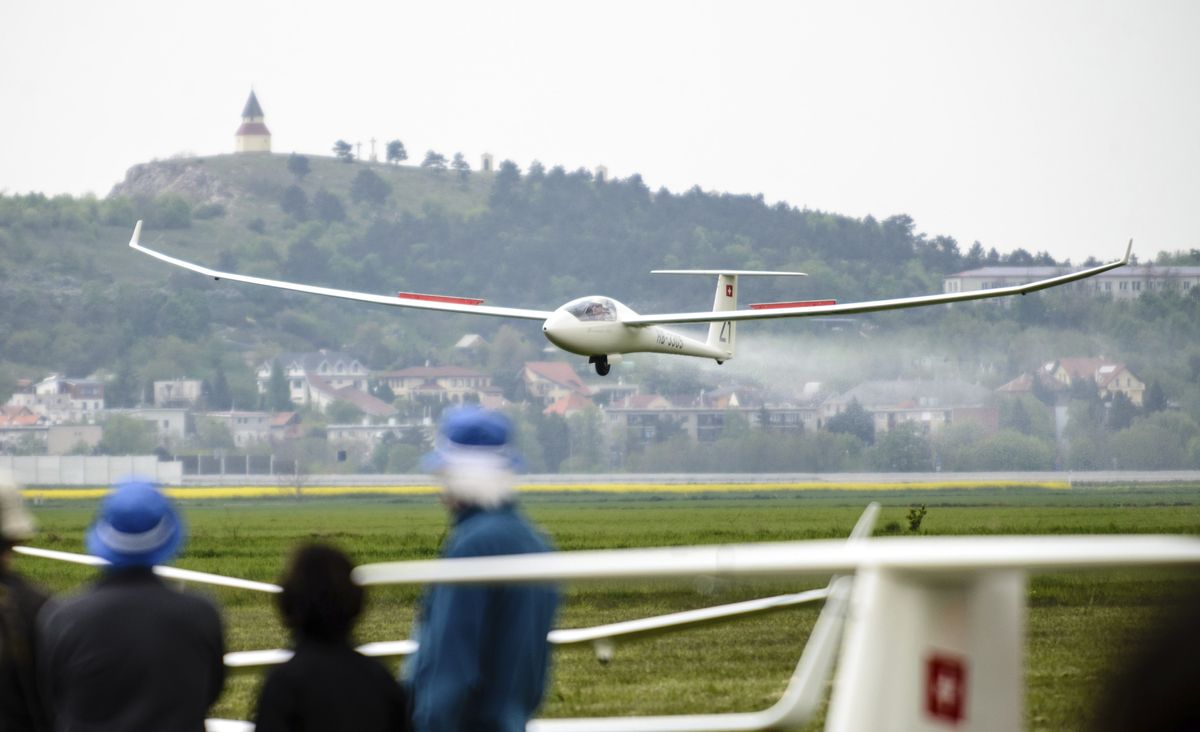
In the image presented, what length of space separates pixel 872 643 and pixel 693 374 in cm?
10006

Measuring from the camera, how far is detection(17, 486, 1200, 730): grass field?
1113cm

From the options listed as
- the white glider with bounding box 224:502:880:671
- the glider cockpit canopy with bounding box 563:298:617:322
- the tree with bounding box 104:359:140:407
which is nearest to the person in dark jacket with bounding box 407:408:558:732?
the white glider with bounding box 224:502:880:671

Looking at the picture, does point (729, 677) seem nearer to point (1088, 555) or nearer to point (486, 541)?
point (486, 541)

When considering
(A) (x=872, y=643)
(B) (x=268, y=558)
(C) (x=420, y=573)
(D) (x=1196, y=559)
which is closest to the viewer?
(D) (x=1196, y=559)

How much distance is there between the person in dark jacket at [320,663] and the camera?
412 centimetres

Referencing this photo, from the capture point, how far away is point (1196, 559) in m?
2.08

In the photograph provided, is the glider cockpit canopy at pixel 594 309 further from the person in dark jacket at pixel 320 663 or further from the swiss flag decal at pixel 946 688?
the swiss flag decal at pixel 946 688

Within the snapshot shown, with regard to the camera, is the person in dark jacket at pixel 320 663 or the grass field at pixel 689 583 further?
the grass field at pixel 689 583

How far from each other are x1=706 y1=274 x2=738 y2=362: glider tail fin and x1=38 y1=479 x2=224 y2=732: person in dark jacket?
32.5 meters

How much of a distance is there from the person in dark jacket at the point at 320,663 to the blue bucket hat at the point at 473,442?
0.59m

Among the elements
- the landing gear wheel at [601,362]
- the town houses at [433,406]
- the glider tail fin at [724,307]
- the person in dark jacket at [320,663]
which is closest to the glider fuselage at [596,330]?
the landing gear wheel at [601,362]

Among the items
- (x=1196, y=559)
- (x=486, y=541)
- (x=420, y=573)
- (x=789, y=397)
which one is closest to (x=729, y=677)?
(x=486, y=541)

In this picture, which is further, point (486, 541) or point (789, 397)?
point (789, 397)

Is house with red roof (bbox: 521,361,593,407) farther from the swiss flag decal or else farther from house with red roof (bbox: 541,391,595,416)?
the swiss flag decal
